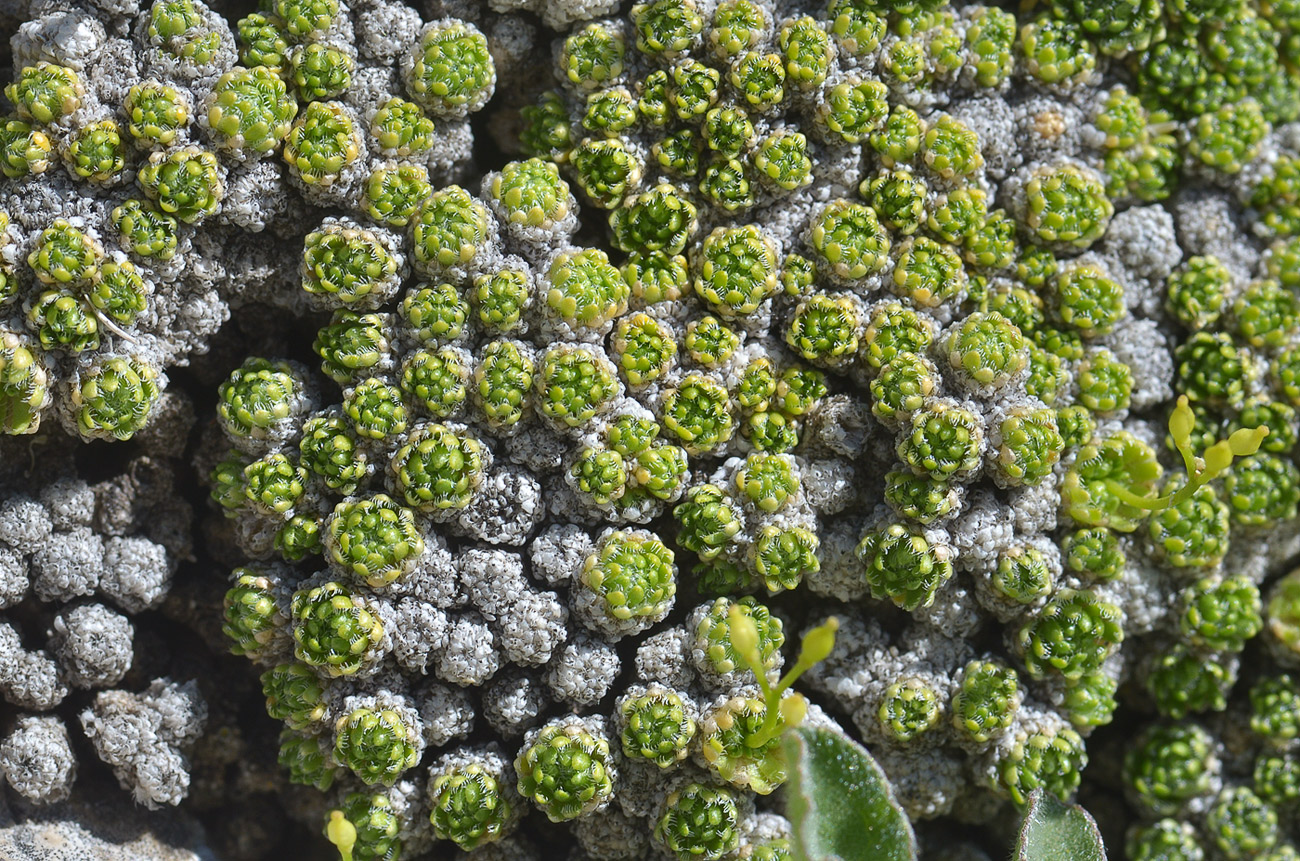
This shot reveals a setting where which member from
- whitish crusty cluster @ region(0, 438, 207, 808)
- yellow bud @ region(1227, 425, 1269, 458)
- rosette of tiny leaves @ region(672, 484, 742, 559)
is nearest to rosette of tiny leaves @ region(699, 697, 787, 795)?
rosette of tiny leaves @ region(672, 484, 742, 559)

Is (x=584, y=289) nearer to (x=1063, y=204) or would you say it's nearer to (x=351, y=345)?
(x=351, y=345)

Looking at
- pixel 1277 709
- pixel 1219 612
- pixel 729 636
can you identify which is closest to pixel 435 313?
pixel 729 636

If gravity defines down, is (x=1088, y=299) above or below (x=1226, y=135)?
below

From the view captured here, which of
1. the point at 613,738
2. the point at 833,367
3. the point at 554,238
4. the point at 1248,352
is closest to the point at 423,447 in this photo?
the point at 554,238

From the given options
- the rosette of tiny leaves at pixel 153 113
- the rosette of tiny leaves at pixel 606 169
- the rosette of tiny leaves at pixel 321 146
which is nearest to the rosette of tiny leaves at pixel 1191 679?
the rosette of tiny leaves at pixel 606 169

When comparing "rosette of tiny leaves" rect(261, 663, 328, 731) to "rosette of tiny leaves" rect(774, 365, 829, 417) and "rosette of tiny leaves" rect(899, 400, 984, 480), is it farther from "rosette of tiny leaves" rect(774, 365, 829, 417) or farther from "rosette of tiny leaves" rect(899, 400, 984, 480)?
"rosette of tiny leaves" rect(899, 400, 984, 480)

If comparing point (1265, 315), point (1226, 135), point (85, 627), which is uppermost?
point (1226, 135)

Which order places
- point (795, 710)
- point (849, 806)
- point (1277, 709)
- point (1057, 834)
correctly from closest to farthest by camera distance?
point (795, 710) < point (849, 806) < point (1057, 834) < point (1277, 709)

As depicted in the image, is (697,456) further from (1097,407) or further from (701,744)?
(1097,407)
